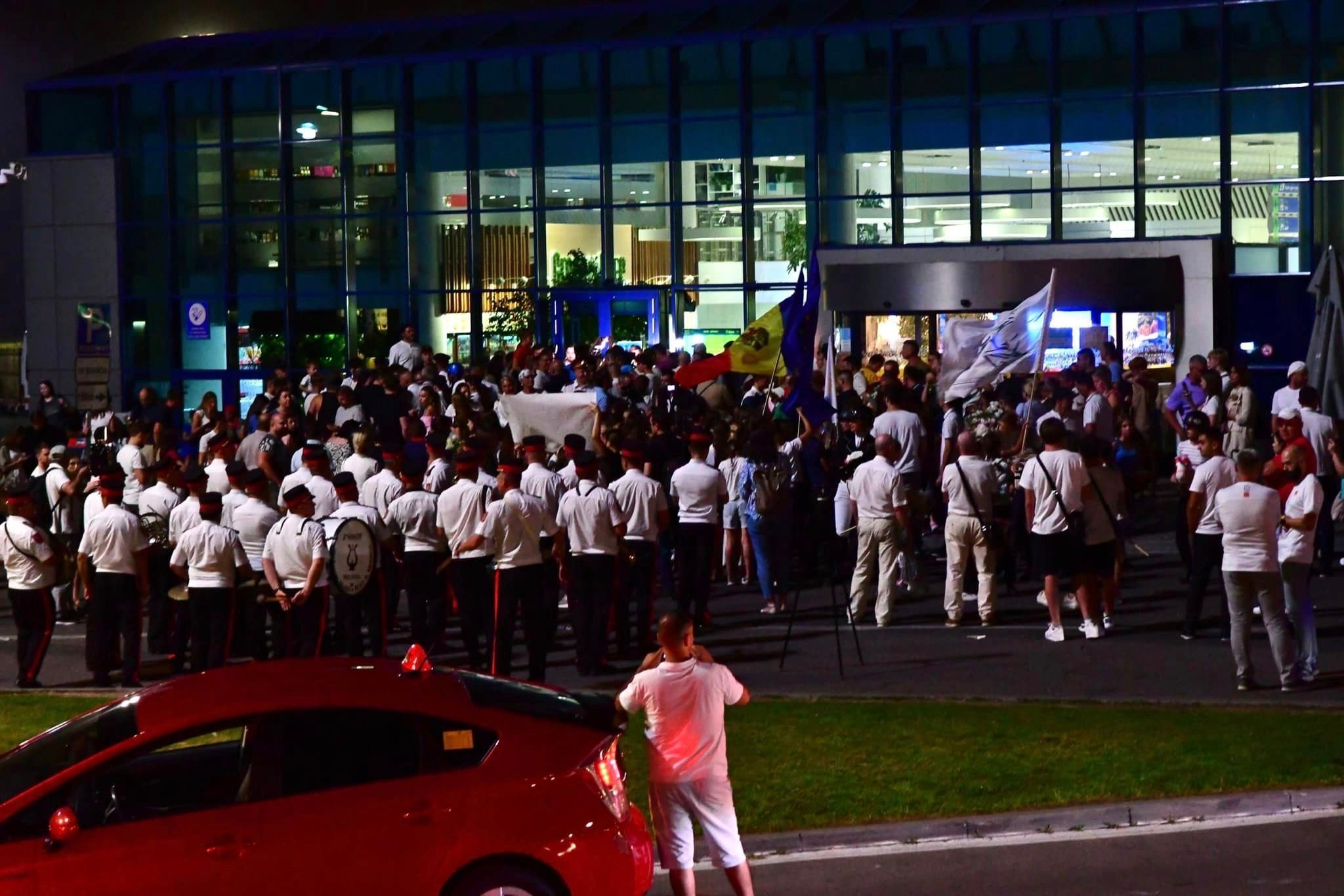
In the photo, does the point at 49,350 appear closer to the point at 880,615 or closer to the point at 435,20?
the point at 435,20

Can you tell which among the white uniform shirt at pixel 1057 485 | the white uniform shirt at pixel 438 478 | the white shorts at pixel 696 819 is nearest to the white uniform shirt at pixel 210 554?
the white uniform shirt at pixel 438 478

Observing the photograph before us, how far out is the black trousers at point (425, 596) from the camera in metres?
15.2

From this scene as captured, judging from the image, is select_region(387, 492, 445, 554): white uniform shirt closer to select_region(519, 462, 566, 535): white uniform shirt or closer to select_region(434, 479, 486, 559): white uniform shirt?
select_region(434, 479, 486, 559): white uniform shirt

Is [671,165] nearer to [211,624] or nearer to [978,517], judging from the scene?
[978,517]

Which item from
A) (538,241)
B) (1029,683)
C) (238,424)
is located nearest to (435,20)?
(538,241)

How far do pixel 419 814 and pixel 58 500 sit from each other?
42.8 feet

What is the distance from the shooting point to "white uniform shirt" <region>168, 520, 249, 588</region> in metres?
14.5

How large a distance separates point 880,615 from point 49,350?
28.6 metres

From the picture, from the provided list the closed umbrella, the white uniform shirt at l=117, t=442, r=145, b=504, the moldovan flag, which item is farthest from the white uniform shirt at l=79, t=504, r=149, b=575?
the closed umbrella

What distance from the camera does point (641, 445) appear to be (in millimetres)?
15453

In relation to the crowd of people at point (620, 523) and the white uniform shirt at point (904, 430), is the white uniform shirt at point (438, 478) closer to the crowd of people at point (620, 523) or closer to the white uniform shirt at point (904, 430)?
the crowd of people at point (620, 523)

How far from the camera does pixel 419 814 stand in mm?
7098

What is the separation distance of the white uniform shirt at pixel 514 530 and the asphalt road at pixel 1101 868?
4866mm

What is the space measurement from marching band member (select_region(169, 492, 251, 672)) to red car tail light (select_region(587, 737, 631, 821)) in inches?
306
